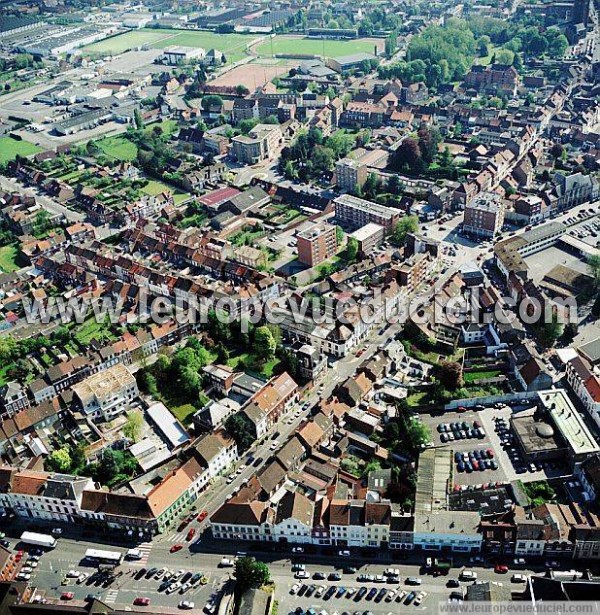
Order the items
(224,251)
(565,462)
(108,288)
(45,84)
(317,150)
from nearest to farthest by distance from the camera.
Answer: (565,462), (108,288), (224,251), (317,150), (45,84)

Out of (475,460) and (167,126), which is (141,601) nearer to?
(475,460)

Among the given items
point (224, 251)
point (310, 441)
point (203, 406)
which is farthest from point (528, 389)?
point (224, 251)

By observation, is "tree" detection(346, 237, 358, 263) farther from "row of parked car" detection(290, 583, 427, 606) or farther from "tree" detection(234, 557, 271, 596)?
"tree" detection(234, 557, 271, 596)

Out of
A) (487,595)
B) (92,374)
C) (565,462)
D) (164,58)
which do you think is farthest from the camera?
(164,58)

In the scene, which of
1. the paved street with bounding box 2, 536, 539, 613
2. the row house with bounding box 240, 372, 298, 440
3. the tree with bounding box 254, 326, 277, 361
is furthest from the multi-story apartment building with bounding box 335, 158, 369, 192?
the paved street with bounding box 2, 536, 539, 613

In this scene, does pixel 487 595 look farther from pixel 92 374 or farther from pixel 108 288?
pixel 108 288

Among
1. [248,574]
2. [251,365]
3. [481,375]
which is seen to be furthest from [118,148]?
[248,574]

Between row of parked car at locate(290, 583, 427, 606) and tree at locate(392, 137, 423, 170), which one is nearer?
row of parked car at locate(290, 583, 427, 606)

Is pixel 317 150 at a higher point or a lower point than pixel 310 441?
higher
